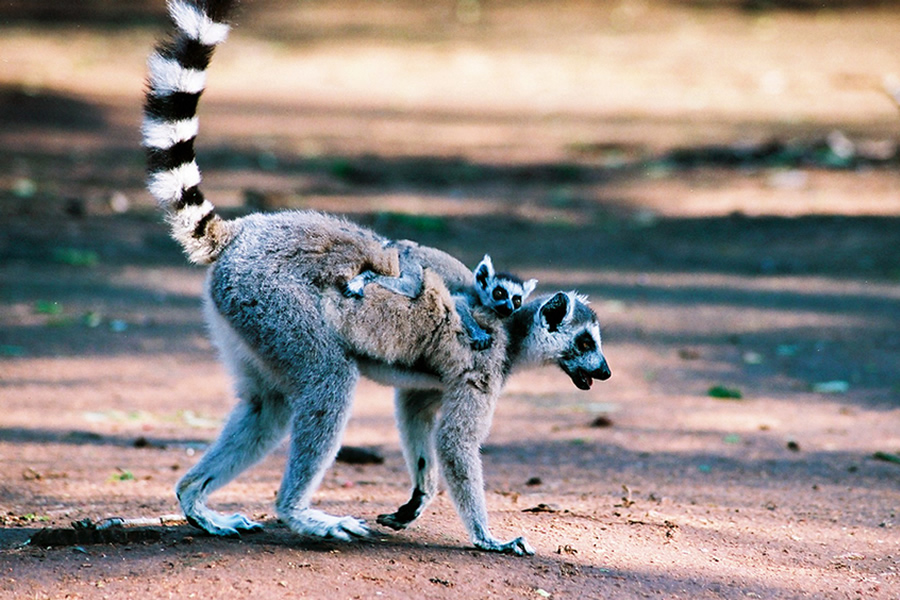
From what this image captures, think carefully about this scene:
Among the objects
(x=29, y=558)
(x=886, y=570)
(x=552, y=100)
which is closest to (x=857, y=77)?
(x=552, y=100)

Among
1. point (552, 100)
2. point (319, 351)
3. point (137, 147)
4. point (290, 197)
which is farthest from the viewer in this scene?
point (552, 100)

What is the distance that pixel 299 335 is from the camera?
5945 mm

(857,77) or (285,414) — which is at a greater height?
(857,77)

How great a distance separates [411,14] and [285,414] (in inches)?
1061

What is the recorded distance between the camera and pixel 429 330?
6.32 meters

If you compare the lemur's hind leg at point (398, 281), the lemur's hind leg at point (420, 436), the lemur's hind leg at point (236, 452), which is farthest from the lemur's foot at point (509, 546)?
the lemur's hind leg at point (398, 281)

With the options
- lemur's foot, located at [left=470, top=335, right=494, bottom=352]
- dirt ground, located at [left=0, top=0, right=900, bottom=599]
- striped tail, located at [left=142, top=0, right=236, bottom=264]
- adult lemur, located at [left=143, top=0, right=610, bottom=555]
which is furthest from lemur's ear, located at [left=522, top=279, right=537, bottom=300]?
striped tail, located at [left=142, top=0, right=236, bottom=264]

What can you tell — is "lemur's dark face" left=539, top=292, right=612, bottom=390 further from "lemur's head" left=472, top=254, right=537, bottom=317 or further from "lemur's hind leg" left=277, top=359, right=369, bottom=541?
"lemur's hind leg" left=277, top=359, right=369, bottom=541

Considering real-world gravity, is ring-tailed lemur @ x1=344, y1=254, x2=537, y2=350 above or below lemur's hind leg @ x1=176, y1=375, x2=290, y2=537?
above

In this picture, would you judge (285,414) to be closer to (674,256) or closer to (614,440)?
(614,440)

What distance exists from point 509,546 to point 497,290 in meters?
1.49

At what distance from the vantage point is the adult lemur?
19.6ft

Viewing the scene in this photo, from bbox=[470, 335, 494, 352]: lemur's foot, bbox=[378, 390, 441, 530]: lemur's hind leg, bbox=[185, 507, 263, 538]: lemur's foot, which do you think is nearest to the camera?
bbox=[185, 507, 263, 538]: lemur's foot

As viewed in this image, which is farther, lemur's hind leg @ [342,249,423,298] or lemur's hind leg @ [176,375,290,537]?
lemur's hind leg @ [176,375,290,537]
